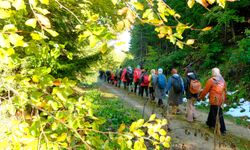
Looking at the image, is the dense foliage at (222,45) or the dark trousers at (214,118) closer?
the dark trousers at (214,118)

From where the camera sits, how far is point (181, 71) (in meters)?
26.2

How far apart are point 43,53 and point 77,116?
24.9 inches

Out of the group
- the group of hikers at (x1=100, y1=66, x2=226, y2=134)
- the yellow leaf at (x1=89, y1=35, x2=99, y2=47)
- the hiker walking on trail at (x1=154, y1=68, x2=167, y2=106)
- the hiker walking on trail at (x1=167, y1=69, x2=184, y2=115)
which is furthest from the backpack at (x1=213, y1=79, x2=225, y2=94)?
the yellow leaf at (x1=89, y1=35, x2=99, y2=47)

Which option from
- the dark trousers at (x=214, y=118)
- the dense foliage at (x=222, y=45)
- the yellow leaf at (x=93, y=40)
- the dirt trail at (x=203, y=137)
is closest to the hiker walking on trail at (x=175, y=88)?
the dirt trail at (x=203, y=137)

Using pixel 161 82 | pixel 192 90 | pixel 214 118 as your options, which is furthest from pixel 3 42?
pixel 161 82

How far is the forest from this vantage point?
167 cm

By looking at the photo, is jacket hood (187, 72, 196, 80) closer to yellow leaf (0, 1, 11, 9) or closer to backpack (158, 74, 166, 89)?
backpack (158, 74, 166, 89)

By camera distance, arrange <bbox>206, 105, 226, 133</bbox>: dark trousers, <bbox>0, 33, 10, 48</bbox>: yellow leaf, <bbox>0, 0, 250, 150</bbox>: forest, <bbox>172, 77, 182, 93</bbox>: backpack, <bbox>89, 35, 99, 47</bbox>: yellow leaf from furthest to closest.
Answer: <bbox>172, 77, 182, 93</bbox>: backpack
<bbox>206, 105, 226, 133</bbox>: dark trousers
<bbox>0, 0, 250, 150</bbox>: forest
<bbox>89, 35, 99, 47</bbox>: yellow leaf
<bbox>0, 33, 10, 48</bbox>: yellow leaf

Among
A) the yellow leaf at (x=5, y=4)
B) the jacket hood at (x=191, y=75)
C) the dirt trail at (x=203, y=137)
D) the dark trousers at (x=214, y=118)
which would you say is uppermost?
the jacket hood at (x=191, y=75)

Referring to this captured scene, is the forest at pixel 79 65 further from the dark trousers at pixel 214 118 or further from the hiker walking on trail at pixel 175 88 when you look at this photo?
the hiker walking on trail at pixel 175 88

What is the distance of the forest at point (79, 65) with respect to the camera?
1.67m

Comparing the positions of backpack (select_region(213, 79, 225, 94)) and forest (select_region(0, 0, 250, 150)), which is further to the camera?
backpack (select_region(213, 79, 225, 94))

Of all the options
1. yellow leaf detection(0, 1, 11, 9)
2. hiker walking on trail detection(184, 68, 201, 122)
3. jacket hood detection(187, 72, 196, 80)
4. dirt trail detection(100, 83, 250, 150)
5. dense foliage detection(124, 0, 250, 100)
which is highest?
dense foliage detection(124, 0, 250, 100)

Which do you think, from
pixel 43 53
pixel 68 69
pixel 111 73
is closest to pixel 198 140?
pixel 68 69
